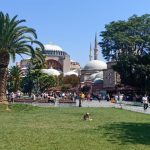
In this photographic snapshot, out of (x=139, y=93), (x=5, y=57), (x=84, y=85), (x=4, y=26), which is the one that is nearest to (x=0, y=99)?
(x=5, y=57)

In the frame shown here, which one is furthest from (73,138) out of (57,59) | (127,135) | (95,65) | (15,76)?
(57,59)

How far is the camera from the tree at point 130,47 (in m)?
60.5

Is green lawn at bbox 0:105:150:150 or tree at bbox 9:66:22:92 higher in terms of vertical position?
tree at bbox 9:66:22:92

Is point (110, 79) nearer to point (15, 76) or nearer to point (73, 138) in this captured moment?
point (15, 76)

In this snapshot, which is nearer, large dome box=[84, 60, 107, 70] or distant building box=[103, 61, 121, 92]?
distant building box=[103, 61, 121, 92]

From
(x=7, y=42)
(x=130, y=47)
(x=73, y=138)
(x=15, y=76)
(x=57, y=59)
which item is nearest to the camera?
(x=73, y=138)

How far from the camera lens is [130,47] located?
61719mm

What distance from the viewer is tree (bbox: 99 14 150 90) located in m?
60.5

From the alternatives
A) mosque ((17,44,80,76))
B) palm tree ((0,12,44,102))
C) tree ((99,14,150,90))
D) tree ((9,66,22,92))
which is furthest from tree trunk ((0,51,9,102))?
mosque ((17,44,80,76))

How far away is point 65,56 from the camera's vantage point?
159 meters

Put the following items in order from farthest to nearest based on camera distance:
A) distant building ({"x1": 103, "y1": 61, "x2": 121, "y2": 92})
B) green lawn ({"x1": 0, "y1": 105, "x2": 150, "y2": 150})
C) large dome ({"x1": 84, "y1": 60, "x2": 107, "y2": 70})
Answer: large dome ({"x1": 84, "y1": 60, "x2": 107, "y2": 70}) → distant building ({"x1": 103, "y1": 61, "x2": 121, "y2": 92}) → green lawn ({"x1": 0, "y1": 105, "x2": 150, "y2": 150})

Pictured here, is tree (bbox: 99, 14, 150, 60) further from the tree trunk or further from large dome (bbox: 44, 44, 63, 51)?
large dome (bbox: 44, 44, 63, 51)

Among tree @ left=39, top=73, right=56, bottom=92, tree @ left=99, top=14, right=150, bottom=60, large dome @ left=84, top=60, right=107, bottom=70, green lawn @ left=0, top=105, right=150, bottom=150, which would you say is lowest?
green lawn @ left=0, top=105, right=150, bottom=150

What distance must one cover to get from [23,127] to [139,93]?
189 ft
